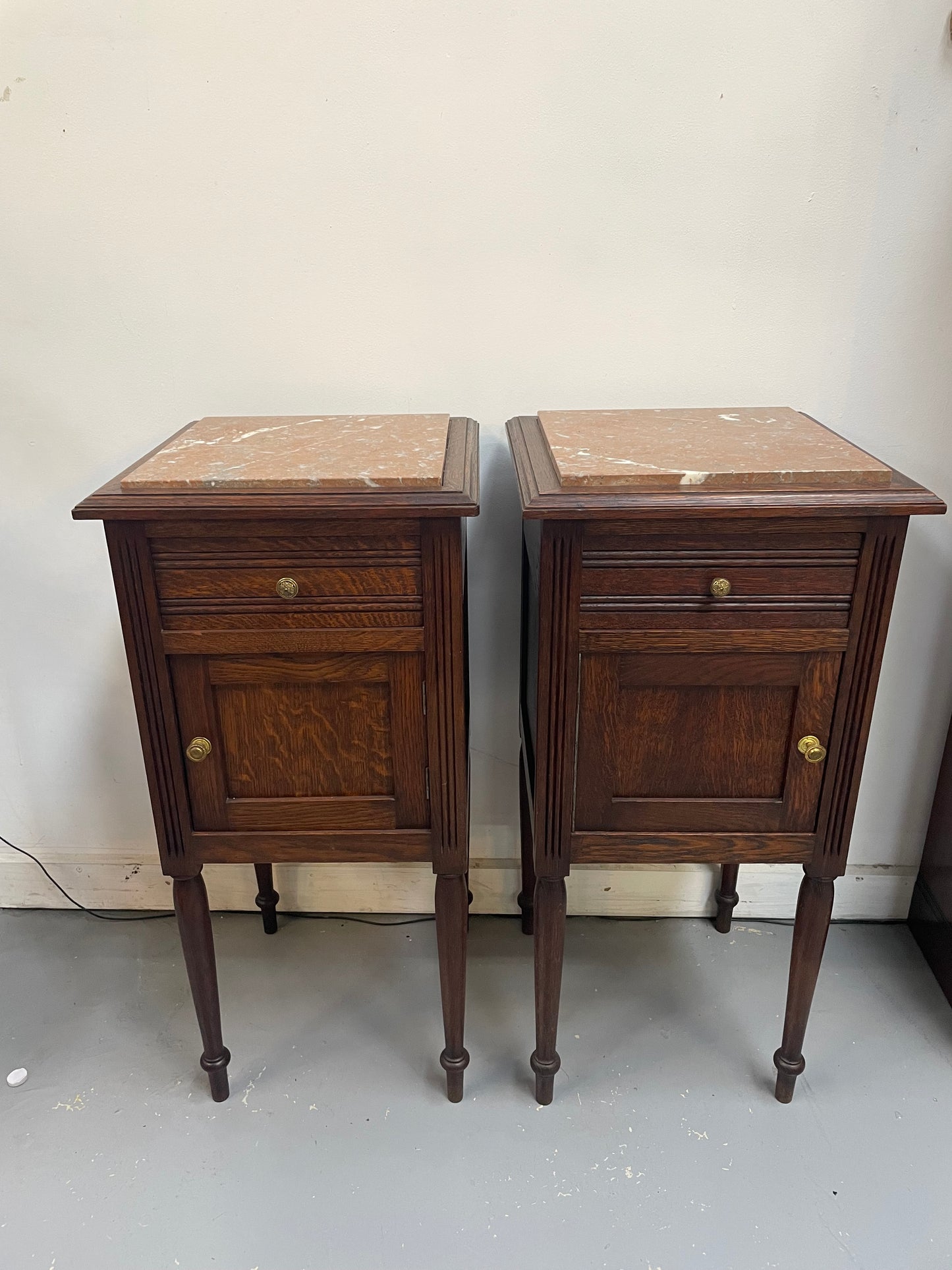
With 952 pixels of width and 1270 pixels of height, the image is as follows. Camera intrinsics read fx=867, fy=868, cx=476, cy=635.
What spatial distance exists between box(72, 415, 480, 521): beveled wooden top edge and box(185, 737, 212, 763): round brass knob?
300 mm

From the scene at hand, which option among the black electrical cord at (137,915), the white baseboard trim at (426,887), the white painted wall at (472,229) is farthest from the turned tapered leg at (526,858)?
the white painted wall at (472,229)

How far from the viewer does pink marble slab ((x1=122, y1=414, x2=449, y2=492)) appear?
104 cm

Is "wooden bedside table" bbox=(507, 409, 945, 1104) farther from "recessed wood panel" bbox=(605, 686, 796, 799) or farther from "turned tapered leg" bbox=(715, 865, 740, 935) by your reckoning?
"turned tapered leg" bbox=(715, 865, 740, 935)

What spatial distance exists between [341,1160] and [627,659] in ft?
2.84

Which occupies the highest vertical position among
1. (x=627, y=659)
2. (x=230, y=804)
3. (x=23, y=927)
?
(x=627, y=659)

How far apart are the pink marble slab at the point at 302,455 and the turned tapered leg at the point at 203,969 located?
0.58 m

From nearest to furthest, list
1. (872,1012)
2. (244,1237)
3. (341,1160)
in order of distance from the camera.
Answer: (244,1237) → (341,1160) → (872,1012)

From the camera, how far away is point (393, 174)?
1.32 m

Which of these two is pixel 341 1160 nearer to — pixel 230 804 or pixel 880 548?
pixel 230 804

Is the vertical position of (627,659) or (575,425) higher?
(575,425)

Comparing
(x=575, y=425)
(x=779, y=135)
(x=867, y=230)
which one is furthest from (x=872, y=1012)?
(x=779, y=135)

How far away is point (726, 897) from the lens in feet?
5.56

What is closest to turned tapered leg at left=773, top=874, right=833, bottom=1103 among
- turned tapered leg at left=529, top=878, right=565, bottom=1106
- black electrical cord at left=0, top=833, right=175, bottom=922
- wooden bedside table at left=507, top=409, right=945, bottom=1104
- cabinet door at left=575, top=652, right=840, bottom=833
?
wooden bedside table at left=507, top=409, right=945, bottom=1104

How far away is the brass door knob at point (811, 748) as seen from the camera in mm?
1135
